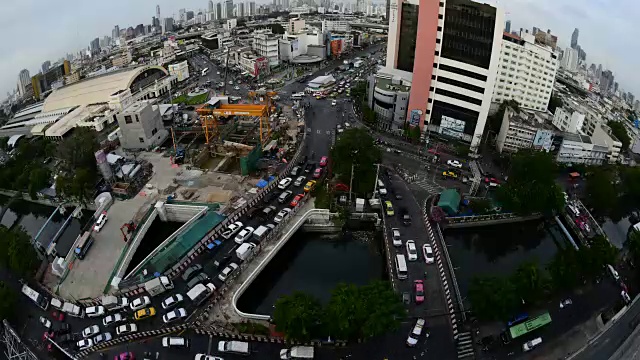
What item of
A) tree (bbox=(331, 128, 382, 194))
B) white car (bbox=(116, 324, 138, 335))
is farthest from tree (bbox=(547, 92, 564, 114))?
white car (bbox=(116, 324, 138, 335))

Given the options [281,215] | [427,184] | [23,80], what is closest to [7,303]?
[281,215]

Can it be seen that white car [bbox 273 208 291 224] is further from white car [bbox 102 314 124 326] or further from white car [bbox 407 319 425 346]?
white car [bbox 407 319 425 346]

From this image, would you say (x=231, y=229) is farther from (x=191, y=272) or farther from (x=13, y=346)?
(x=13, y=346)

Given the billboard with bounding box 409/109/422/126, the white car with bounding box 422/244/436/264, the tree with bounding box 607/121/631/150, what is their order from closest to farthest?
the white car with bounding box 422/244/436/264 → the tree with bounding box 607/121/631/150 → the billboard with bounding box 409/109/422/126

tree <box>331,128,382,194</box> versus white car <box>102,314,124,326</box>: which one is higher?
tree <box>331,128,382,194</box>

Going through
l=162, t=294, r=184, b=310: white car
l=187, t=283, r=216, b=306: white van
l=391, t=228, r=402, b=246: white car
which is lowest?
l=162, t=294, r=184, b=310: white car

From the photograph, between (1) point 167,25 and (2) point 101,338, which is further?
(1) point 167,25

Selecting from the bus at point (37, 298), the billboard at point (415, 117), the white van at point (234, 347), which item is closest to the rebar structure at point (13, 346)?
the bus at point (37, 298)
